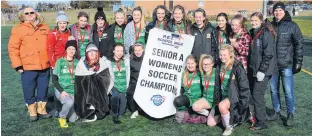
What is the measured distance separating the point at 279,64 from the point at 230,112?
3.63 ft

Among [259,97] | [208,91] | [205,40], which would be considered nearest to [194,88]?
[208,91]

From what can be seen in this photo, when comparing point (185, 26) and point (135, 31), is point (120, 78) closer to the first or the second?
point (135, 31)

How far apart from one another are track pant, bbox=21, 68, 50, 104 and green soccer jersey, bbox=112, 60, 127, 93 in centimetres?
126

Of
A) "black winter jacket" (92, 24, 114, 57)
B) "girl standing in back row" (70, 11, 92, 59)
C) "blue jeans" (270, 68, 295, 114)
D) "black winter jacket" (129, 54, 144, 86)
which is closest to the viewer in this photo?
"blue jeans" (270, 68, 295, 114)

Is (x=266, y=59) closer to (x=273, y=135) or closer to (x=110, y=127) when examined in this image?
(x=273, y=135)

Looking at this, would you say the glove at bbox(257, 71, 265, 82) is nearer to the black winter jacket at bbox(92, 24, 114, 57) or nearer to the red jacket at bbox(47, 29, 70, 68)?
the black winter jacket at bbox(92, 24, 114, 57)

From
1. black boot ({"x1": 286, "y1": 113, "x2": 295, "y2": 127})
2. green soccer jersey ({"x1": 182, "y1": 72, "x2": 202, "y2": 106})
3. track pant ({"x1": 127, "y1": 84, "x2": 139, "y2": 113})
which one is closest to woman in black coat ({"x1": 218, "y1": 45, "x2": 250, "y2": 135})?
green soccer jersey ({"x1": 182, "y1": 72, "x2": 202, "y2": 106})

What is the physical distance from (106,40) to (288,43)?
3.22m

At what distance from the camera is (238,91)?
4.99m

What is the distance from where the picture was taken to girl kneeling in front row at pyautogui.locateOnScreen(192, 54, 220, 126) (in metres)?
5.25

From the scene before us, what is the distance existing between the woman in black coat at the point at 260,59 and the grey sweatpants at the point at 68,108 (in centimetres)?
296

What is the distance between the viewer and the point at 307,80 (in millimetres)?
8469

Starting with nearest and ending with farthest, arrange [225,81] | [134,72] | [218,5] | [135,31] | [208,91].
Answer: [225,81]
[208,91]
[134,72]
[135,31]
[218,5]

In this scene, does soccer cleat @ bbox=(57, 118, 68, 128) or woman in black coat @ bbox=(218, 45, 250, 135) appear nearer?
woman in black coat @ bbox=(218, 45, 250, 135)
